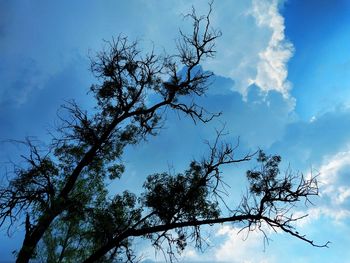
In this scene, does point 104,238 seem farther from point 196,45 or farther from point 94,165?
point 196,45

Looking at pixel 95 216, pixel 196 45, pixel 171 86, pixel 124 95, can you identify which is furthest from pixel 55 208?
pixel 196 45

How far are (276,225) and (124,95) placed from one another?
10483mm

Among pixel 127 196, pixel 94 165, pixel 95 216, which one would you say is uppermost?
pixel 94 165

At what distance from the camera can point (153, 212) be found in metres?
15.2

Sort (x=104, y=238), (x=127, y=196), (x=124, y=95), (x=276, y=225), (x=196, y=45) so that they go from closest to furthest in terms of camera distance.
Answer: (x=276, y=225) < (x=104, y=238) < (x=127, y=196) < (x=196, y=45) < (x=124, y=95)

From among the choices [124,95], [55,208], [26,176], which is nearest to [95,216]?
[55,208]

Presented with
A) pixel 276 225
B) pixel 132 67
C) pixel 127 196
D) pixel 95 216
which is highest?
pixel 132 67

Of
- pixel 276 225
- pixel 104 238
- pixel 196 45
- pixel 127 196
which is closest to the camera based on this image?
pixel 276 225

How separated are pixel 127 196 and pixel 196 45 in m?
8.44

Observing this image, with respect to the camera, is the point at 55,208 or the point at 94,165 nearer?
the point at 55,208

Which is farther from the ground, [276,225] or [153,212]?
[153,212]

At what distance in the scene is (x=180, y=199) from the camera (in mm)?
15242

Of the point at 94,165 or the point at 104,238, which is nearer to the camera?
the point at 104,238

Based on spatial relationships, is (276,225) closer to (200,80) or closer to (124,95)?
(200,80)
